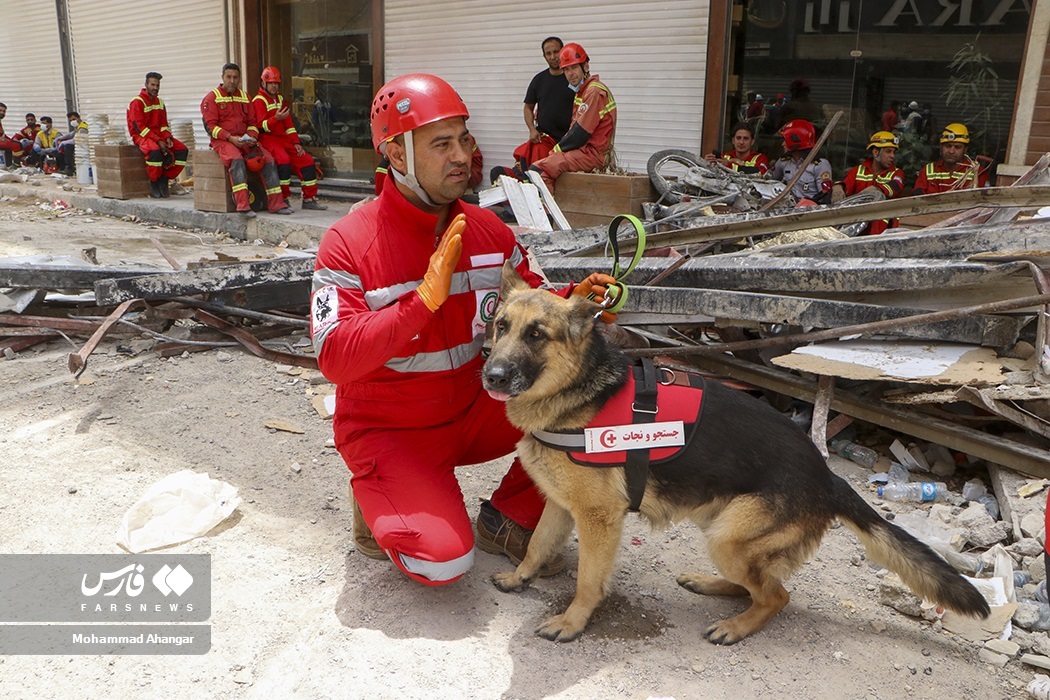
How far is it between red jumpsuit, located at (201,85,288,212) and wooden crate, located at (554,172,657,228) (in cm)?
493

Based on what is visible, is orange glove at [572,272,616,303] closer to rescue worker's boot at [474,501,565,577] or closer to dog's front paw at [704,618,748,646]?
rescue worker's boot at [474,501,565,577]

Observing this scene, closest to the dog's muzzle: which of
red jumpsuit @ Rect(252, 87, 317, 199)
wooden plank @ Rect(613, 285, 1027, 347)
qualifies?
wooden plank @ Rect(613, 285, 1027, 347)

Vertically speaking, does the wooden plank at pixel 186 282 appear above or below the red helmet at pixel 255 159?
below

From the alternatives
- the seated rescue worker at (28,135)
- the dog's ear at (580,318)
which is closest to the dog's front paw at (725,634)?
the dog's ear at (580,318)

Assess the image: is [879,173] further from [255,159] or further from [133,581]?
[255,159]

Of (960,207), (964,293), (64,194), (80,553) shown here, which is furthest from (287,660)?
(64,194)

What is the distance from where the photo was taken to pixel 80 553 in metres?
3.31

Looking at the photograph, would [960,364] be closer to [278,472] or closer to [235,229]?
[278,472]

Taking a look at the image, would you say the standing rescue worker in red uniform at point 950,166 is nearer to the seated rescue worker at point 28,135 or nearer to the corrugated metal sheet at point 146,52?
the corrugated metal sheet at point 146,52

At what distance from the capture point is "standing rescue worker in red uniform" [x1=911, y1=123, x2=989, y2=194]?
25.5 ft

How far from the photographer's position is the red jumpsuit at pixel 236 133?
1118 centimetres

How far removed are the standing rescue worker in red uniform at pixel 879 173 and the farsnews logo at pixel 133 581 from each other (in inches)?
282

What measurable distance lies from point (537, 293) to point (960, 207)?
10.8ft

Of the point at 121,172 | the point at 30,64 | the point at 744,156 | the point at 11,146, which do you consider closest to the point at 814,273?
Result: the point at 744,156
